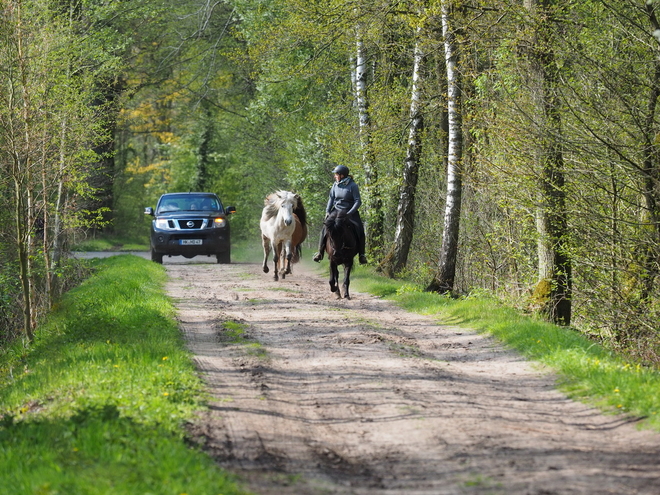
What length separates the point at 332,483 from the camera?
5.47 meters

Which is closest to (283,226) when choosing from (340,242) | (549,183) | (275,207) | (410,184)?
(275,207)

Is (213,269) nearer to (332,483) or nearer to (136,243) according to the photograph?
(332,483)

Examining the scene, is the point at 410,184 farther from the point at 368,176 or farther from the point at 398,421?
the point at 398,421

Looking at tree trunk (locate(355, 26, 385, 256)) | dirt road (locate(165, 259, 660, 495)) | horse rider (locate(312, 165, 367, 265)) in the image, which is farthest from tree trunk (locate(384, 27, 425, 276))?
dirt road (locate(165, 259, 660, 495))

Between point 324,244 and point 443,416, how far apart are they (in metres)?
9.62

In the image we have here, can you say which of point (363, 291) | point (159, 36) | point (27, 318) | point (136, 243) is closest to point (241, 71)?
point (159, 36)

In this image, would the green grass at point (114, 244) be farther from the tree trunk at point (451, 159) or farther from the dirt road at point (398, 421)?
the dirt road at point (398, 421)

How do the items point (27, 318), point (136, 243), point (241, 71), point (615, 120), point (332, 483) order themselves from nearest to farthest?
point (332, 483) < point (615, 120) < point (27, 318) < point (241, 71) < point (136, 243)

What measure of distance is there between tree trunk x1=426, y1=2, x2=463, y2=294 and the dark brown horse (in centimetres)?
208

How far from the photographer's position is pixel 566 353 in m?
9.46

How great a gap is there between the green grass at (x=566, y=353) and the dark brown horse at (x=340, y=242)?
1147 millimetres

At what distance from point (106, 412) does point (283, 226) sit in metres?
12.8

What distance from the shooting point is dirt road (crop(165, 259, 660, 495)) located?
5.55 meters

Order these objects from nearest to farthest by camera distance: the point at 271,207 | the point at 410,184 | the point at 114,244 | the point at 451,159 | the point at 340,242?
the point at 340,242, the point at 451,159, the point at 271,207, the point at 410,184, the point at 114,244
